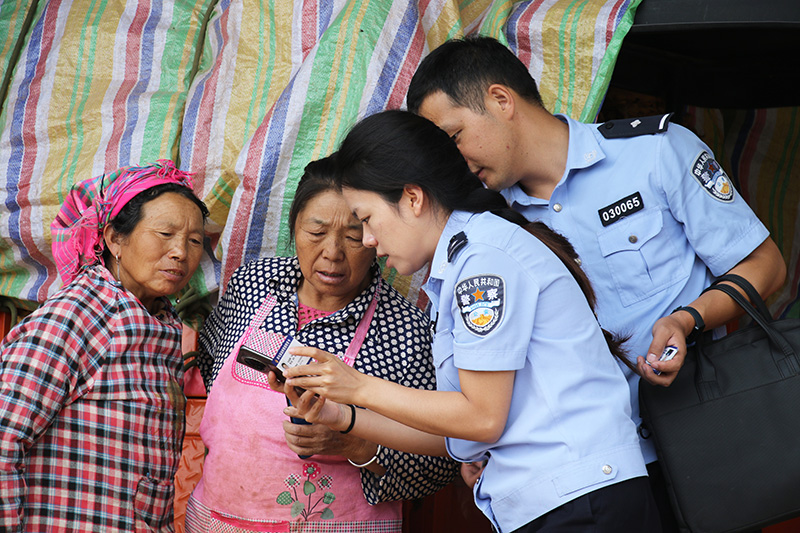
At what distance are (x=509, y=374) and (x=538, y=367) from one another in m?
0.07

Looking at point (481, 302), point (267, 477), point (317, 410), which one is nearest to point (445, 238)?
point (481, 302)

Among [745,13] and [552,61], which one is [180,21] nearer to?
[552,61]

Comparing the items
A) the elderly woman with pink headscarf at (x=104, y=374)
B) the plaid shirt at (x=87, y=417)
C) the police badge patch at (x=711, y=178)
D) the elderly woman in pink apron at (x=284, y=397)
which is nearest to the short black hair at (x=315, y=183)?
the elderly woman in pink apron at (x=284, y=397)

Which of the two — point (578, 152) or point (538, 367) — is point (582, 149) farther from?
point (538, 367)

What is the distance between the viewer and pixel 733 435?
69.4 inches

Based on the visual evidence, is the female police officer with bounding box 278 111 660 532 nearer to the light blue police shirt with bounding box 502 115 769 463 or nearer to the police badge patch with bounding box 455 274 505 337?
the police badge patch with bounding box 455 274 505 337

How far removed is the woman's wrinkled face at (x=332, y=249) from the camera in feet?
7.89

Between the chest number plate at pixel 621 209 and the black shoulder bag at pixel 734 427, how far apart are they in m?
0.30

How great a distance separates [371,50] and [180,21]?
108cm

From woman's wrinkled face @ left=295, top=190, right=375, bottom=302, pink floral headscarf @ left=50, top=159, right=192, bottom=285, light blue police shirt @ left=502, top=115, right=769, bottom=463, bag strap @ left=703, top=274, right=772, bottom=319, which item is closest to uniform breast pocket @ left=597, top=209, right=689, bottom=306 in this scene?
light blue police shirt @ left=502, top=115, right=769, bottom=463

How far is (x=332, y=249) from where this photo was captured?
7.86ft

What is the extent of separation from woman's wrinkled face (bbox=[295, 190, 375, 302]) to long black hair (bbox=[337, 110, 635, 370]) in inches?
24.5

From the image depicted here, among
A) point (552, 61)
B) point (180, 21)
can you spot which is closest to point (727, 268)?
point (552, 61)

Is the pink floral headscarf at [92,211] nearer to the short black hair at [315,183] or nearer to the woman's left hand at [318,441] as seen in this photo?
the short black hair at [315,183]
